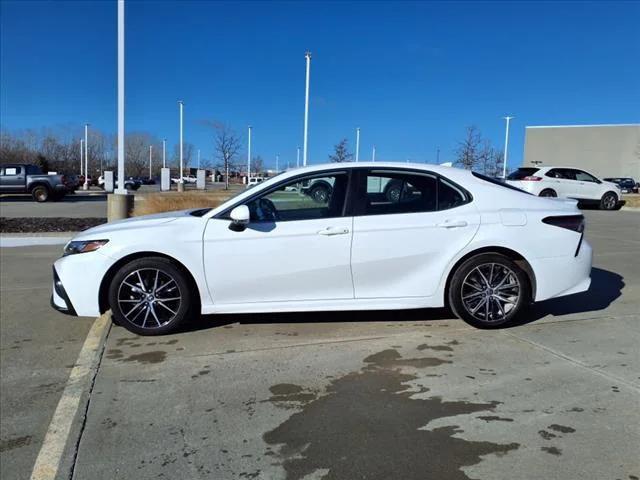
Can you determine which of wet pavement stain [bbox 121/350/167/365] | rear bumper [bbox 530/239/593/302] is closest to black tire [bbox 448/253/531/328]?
rear bumper [bbox 530/239/593/302]

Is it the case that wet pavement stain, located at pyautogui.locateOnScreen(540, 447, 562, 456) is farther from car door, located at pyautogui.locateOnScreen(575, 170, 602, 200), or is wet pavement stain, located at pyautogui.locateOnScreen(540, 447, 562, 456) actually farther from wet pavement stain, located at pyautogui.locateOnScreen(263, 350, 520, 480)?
car door, located at pyautogui.locateOnScreen(575, 170, 602, 200)

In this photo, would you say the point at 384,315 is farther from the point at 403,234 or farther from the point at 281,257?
the point at 281,257

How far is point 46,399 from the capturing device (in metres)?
4.04

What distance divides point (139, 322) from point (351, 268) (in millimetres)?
1959

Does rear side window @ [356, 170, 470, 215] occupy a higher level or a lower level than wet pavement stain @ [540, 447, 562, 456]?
higher

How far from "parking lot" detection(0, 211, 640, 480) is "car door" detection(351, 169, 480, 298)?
0.47 meters

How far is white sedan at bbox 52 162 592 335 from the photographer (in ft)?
15.7

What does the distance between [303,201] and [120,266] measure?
1730 millimetres

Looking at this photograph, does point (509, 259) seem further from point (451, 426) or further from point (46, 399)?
point (46, 399)

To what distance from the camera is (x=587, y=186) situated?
66.0ft

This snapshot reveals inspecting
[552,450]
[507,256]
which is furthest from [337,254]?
[552,450]

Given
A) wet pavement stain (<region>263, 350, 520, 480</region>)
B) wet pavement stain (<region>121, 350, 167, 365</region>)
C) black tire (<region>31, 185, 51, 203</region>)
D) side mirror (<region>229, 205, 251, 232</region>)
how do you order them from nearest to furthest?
wet pavement stain (<region>263, 350, 520, 480</region>) → wet pavement stain (<region>121, 350, 167, 365</region>) → side mirror (<region>229, 205, 251, 232</region>) → black tire (<region>31, 185, 51, 203</region>)

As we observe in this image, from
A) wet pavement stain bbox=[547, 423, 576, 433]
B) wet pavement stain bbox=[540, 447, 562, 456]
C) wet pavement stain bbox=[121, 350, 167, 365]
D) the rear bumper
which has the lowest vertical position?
wet pavement stain bbox=[121, 350, 167, 365]

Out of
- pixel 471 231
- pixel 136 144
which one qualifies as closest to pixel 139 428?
pixel 471 231
